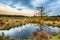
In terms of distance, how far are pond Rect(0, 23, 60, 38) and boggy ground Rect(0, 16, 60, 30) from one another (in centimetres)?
7

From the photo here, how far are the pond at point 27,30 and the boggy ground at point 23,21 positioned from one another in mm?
68

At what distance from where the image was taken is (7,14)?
11.1 ft

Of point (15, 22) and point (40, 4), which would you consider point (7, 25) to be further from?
point (40, 4)

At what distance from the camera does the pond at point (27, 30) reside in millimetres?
3334

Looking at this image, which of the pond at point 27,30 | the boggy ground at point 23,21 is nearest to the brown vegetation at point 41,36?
the pond at point 27,30

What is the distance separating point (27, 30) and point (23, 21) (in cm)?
18

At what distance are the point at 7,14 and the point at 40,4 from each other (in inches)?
25.3

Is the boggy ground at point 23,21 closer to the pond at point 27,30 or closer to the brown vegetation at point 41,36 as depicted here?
the pond at point 27,30

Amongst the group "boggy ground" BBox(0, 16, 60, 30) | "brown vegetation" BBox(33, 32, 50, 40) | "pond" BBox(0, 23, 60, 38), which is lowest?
"brown vegetation" BBox(33, 32, 50, 40)

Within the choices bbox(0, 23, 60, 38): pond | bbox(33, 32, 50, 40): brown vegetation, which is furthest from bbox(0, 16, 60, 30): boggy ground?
bbox(33, 32, 50, 40): brown vegetation

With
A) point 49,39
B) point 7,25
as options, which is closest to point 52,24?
point 49,39

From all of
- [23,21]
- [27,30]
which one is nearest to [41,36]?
[27,30]

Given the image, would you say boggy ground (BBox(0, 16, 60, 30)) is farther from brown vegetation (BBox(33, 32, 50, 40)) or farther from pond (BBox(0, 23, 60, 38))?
brown vegetation (BBox(33, 32, 50, 40))

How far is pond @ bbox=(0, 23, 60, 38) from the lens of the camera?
3.33 metres
